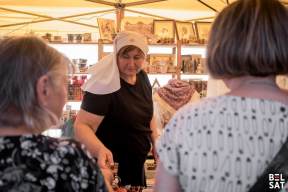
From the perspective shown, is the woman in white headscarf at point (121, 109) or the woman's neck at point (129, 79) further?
the woman's neck at point (129, 79)

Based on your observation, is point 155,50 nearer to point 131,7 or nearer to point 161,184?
point 131,7

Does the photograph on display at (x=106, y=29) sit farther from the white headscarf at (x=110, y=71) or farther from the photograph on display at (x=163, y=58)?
the white headscarf at (x=110, y=71)

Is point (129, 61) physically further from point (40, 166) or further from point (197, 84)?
point (197, 84)

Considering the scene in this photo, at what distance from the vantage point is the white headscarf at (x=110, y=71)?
258 cm

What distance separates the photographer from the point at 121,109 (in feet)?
8.66

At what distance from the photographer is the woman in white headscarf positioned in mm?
2551

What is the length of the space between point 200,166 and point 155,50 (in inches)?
232

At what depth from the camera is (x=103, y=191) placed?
1215 millimetres

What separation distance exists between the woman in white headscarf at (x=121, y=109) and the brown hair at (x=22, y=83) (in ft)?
4.34

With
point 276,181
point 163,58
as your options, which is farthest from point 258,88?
point 163,58

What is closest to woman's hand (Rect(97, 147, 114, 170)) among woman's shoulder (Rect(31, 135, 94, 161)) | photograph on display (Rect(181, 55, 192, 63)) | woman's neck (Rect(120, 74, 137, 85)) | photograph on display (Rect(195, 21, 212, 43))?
woman's neck (Rect(120, 74, 137, 85))

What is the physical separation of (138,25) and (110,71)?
3.46m

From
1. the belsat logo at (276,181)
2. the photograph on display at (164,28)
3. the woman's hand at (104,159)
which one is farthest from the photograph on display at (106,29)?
the belsat logo at (276,181)

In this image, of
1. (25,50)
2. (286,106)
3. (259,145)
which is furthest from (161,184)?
(25,50)
